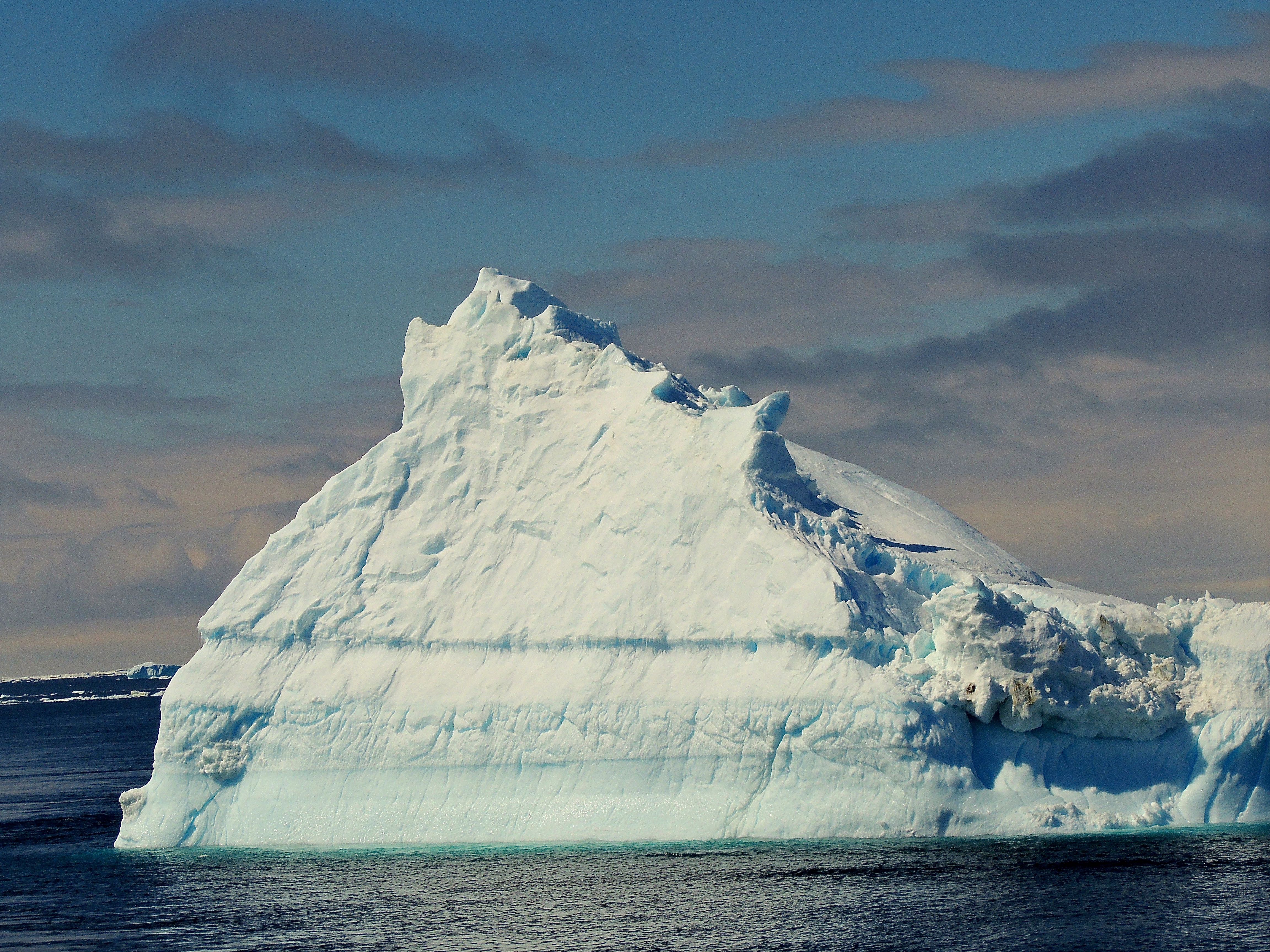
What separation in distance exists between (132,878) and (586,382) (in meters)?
15.3

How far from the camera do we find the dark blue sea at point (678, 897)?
1038 inches

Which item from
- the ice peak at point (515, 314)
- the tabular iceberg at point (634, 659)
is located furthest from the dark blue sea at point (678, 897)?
the ice peak at point (515, 314)

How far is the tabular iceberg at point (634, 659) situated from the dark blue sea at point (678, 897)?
1.16 m

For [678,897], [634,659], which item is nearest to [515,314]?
[634,659]

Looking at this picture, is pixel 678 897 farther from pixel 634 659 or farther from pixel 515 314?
pixel 515 314

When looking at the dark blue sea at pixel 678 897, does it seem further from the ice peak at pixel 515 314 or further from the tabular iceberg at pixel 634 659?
the ice peak at pixel 515 314

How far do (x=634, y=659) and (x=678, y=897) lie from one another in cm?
792

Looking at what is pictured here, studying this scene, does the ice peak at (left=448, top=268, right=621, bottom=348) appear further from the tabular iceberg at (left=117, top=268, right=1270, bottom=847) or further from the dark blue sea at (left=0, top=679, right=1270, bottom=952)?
the dark blue sea at (left=0, top=679, right=1270, bottom=952)

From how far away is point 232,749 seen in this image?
1512 inches

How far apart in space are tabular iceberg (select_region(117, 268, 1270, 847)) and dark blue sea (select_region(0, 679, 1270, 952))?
1163mm

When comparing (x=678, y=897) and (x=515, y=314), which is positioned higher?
(x=515, y=314)

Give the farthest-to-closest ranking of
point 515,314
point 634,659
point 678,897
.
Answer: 1. point 515,314
2. point 634,659
3. point 678,897

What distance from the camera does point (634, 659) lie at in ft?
119

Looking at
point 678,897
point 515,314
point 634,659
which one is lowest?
point 678,897
